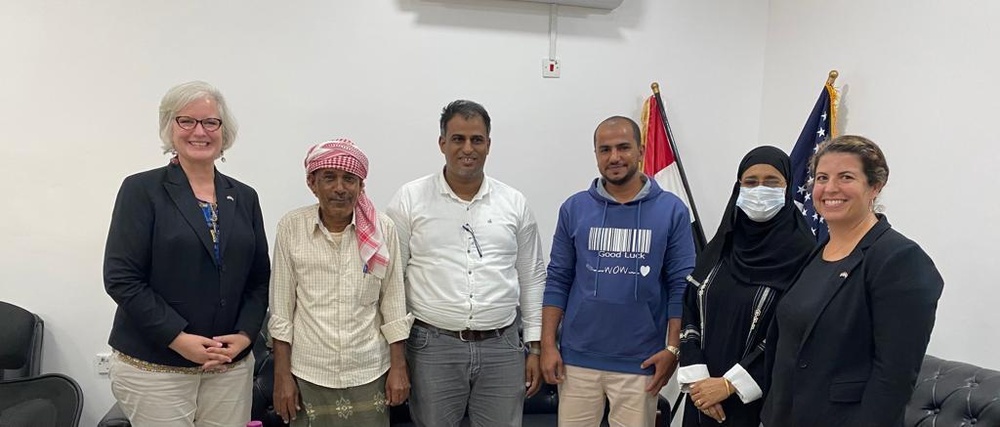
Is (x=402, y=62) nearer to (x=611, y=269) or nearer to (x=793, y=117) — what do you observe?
(x=611, y=269)

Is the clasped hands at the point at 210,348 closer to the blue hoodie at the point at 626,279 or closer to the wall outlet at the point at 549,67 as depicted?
the blue hoodie at the point at 626,279

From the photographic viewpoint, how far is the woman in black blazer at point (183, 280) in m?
1.75

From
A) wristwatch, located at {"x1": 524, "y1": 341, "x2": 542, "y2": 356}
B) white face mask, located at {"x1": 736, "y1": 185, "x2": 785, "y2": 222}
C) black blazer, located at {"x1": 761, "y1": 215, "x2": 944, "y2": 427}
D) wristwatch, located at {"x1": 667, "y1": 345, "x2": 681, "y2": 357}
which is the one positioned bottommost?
wristwatch, located at {"x1": 524, "y1": 341, "x2": 542, "y2": 356}

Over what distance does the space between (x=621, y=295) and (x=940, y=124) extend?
1.50 m

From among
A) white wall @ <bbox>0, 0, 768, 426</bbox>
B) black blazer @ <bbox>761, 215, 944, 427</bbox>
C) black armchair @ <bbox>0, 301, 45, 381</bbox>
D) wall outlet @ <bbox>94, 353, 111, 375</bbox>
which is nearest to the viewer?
black blazer @ <bbox>761, 215, 944, 427</bbox>

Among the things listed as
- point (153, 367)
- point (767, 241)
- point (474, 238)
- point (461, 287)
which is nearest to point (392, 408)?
point (461, 287)

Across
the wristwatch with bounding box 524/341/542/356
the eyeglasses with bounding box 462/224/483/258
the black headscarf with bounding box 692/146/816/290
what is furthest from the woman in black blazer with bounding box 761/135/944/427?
the eyeglasses with bounding box 462/224/483/258

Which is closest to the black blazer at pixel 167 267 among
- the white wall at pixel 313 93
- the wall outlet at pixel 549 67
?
the white wall at pixel 313 93

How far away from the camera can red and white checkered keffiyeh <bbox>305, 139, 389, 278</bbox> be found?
1887 millimetres

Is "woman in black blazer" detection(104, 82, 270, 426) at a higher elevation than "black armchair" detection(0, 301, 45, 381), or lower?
higher

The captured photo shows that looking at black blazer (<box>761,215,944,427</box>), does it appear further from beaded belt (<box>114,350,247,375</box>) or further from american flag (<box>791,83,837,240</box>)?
beaded belt (<box>114,350,247,375</box>)

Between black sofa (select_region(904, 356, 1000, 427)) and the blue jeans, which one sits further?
the blue jeans

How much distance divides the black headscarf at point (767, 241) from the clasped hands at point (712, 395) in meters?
0.32

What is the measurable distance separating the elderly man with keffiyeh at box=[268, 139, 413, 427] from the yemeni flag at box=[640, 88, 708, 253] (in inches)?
76.1
